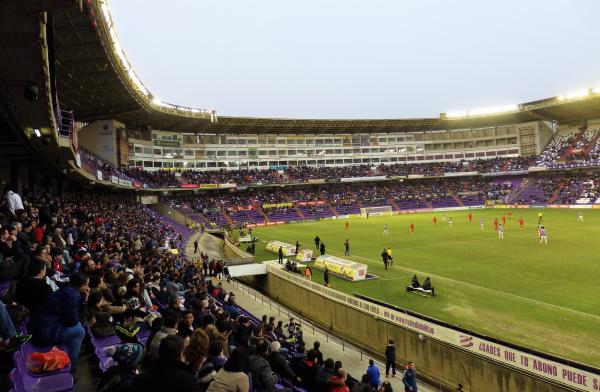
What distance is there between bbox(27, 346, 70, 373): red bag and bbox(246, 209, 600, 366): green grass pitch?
47.5 ft

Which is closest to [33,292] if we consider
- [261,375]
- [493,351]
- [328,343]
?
[261,375]

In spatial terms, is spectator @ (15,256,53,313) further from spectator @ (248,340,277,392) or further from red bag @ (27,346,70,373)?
spectator @ (248,340,277,392)

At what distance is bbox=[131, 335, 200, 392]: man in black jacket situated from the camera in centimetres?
354

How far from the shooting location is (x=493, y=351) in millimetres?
12664

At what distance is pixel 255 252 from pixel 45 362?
1321 inches

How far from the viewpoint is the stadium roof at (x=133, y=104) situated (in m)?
27.7

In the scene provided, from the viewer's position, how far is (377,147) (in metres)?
95.8

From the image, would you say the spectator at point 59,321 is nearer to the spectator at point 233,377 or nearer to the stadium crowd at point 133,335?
the stadium crowd at point 133,335

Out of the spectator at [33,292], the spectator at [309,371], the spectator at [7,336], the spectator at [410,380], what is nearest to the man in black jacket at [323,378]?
the spectator at [309,371]

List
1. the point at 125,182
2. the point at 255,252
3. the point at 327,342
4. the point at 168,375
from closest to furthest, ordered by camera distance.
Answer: the point at 168,375 → the point at 327,342 → the point at 255,252 → the point at 125,182

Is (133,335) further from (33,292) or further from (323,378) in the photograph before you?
(323,378)

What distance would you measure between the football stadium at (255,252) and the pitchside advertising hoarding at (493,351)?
0.05m

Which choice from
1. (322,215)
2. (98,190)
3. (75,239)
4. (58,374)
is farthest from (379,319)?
(322,215)

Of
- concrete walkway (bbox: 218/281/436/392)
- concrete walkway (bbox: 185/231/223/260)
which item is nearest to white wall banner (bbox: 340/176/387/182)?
concrete walkway (bbox: 185/231/223/260)
